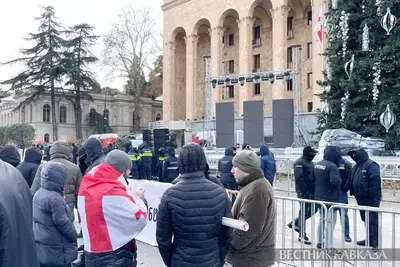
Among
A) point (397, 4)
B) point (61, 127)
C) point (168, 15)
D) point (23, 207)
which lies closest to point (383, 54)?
point (397, 4)

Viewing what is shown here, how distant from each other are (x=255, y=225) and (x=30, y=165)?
14.7 feet

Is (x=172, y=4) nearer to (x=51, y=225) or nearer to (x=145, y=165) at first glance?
(x=145, y=165)

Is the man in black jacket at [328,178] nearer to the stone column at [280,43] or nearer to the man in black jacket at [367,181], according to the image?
the man in black jacket at [367,181]

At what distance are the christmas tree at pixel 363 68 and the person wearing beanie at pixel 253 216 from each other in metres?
12.8

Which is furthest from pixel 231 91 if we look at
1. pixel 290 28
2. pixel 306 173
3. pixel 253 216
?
pixel 253 216

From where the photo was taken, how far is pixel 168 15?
45875 mm

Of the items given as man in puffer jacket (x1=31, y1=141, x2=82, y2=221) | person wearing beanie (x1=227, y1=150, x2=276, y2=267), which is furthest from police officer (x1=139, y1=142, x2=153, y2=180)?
person wearing beanie (x1=227, y1=150, x2=276, y2=267)

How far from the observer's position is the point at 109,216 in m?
3.39

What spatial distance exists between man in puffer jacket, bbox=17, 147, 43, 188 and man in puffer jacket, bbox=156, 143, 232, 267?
3962 millimetres

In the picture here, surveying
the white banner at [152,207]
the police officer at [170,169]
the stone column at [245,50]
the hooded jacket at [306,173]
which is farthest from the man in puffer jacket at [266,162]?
the stone column at [245,50]

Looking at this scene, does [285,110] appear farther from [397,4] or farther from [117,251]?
[117,251]

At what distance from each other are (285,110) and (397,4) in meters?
7.52

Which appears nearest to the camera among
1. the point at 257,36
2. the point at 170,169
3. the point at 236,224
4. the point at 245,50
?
the point at 236,224

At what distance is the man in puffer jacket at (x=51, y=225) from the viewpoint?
4.11 meters
